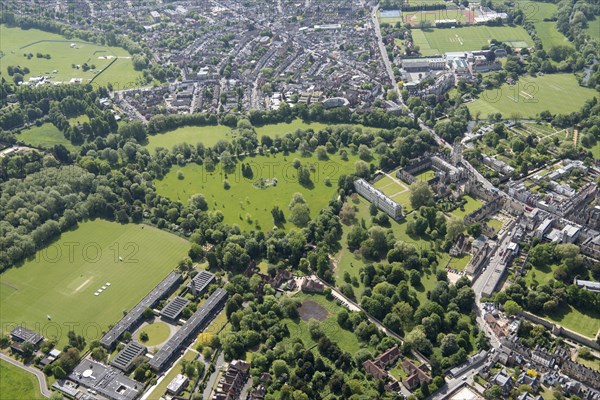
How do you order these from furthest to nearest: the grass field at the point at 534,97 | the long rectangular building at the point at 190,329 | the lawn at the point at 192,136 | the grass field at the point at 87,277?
the grass field at the point at 534,97, the lawn at the point at 192,136, the grass field at the point at 87,277, the long rectangular building at the point at 190,329

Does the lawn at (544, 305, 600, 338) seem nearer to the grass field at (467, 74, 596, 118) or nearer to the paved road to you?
the grass field at (467, 74, 596, 118)

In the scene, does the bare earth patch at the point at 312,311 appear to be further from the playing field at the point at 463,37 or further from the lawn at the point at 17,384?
the playing field at the point at 463,37

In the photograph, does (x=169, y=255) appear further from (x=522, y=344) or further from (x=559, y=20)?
(x=559, y=20)

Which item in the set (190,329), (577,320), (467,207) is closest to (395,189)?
(467,207)

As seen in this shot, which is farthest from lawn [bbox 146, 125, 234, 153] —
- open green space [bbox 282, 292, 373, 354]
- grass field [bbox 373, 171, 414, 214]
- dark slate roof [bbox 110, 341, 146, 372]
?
dark slate roof [bbox 110, 341, 146, 372]

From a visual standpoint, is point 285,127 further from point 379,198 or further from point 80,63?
point 80,63

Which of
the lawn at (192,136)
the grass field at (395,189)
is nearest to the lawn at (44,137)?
the lawn at (192,136)
